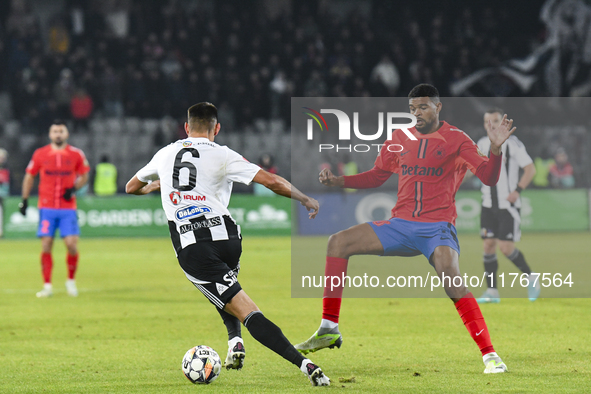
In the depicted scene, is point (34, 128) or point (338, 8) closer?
point (34, 128)

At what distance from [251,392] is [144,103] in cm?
2029

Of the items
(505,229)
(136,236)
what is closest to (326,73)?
(136,236)

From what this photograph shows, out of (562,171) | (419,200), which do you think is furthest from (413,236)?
(562,171)

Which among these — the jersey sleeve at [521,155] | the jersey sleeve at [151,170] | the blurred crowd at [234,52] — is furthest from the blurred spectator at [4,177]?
the jersey sleeve at [151,170]

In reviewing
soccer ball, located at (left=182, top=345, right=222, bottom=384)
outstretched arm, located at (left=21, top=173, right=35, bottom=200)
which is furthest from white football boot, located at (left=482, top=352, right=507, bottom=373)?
outstretched arm, located at (left=21, top=173, right=35, bottom=200)

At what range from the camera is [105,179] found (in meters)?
21.9

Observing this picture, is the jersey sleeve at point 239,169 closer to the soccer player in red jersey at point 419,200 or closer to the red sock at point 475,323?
the soccer player in red jersey at point 419,200

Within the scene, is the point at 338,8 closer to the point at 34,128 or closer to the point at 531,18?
the point at 531,18

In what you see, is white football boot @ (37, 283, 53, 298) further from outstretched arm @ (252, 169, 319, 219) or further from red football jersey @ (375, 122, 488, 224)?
outstretched arm @ (252, 169, 319, 219)

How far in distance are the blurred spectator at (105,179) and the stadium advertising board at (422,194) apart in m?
4.68

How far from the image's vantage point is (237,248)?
5582 millimetres

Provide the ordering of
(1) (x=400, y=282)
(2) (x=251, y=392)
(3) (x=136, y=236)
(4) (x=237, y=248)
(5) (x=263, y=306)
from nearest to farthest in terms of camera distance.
A: (2) (x=251, y=392), (4) (x=237, y=248), (5) (x=263, y=306), (1) (x=400, y=282), (3) (x=136, y=236)

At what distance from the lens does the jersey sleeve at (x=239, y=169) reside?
5418mm

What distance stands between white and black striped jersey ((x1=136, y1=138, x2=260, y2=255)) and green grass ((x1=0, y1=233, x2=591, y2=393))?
3.24 feet
